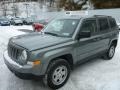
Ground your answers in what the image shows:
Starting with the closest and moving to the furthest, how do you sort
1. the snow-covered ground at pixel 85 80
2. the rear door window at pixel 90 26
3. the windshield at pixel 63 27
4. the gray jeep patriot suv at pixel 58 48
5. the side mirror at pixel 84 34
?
1. the gray jeep patriot suv at pixel 58 48
2. the snow-covered ground at pixel 85 80
3. the side mirror at pixel 84 34
4. the windshield at pixel 63 27
5. the rear door window at pixel 90 26

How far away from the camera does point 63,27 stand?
461 centimetres

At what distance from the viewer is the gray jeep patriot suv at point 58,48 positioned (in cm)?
348

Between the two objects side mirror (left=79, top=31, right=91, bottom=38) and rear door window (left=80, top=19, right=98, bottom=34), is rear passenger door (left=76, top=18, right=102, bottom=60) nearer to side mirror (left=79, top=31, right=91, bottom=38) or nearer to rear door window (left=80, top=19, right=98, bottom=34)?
rear door window (left=80, top=19, right=98, bottom=34)

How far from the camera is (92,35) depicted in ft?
15.8

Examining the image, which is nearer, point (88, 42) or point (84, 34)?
point (84, 34)

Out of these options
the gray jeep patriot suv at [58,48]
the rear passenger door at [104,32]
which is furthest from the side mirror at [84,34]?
the rear passenger door at [104,32]

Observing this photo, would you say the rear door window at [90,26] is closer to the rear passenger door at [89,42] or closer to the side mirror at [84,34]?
the rear passenger door at [89,42]

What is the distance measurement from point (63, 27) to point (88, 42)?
2.72ft

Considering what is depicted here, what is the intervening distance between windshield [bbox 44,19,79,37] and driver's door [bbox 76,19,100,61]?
27 centimetres

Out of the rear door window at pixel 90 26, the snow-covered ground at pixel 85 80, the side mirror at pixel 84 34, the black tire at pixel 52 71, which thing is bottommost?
the snow-covered ground at pixel 85 80

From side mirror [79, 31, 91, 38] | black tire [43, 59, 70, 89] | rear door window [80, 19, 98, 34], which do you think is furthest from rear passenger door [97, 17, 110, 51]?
black tire [43, 59, 70, 89]

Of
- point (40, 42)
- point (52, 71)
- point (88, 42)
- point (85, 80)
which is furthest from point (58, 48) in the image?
A: point (85, 80)

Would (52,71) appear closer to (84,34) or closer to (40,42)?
(40,42)

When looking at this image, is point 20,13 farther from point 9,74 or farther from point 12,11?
point 9,74
